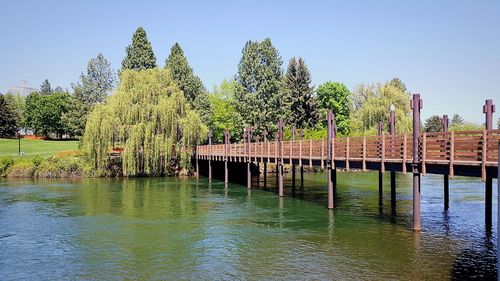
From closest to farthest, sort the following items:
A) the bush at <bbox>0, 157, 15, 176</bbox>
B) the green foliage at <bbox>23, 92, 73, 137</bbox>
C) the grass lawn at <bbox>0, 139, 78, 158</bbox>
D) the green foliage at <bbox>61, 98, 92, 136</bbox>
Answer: the bush at <bbox>0, 157, 15, 176</bbox>
the grass lawn at <bbox>0, 139, 78, 158</bbox>
the green foliage at <bbox>61, 98, 92, 136</bbox>
the green foliage at <bbox>23, 92, 73, 137</bbox>

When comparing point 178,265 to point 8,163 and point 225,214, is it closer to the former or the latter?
point 225,214

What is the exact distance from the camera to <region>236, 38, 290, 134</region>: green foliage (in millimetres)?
71188

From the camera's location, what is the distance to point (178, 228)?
914 inches

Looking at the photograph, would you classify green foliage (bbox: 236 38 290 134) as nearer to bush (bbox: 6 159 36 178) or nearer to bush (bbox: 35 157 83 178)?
bush (bbox: 35 157 83 178)

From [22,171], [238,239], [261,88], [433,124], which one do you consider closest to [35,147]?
[22,171]

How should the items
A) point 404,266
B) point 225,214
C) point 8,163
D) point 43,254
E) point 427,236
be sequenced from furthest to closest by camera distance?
point 8,163 < point 225,214 < point 427,236 < point 43,254 < point 404,266

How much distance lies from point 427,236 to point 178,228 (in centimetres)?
1133

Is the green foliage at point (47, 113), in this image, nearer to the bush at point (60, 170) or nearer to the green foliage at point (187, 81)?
the green foliage at point (187, 81)

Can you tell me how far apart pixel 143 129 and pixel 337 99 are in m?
46.8

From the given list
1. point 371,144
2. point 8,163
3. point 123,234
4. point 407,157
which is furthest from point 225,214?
point 8,163

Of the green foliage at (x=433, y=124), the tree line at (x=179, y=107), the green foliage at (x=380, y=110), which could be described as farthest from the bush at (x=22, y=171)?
the green foliage at (x=433, y=124)

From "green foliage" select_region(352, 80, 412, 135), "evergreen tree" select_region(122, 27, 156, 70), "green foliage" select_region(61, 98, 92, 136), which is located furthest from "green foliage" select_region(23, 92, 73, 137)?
"green foliage" select_region(352, 80, 412, 135)

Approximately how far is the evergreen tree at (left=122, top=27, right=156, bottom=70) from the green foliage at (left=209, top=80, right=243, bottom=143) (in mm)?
11974

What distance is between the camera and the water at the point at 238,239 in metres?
15.6
